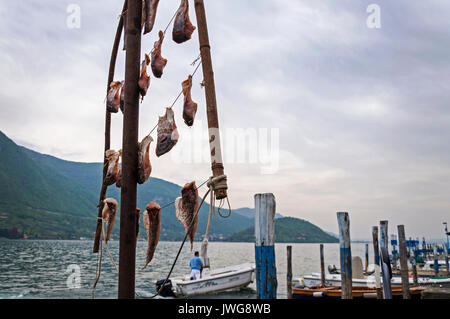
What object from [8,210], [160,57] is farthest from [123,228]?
[8,210]

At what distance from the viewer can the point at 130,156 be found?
2.83 meters

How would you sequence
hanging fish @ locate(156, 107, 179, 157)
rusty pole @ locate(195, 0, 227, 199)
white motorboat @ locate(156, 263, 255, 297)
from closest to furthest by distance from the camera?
rusty pole @ locate(195, 0, 227, 199) < hanging fish @ locate(156, 107, 179, 157) < white motorboat @ locate(156, 263, 255, 297)

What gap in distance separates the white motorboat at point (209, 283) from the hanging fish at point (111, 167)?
57.2 ft

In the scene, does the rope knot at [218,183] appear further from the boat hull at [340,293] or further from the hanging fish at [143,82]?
the boat hull at [340,293]

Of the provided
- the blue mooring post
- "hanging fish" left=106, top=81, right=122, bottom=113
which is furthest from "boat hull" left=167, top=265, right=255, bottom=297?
"hanging fish" left=106, top=81, right=122, bottom=113

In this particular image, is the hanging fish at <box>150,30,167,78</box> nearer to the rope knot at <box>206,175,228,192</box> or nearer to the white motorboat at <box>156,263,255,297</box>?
the rope knot at <box>206,175,228,192</box>

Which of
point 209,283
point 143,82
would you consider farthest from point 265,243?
point 209,283

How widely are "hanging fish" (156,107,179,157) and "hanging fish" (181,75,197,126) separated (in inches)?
5.6

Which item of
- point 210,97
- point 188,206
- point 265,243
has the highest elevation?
point 210,97

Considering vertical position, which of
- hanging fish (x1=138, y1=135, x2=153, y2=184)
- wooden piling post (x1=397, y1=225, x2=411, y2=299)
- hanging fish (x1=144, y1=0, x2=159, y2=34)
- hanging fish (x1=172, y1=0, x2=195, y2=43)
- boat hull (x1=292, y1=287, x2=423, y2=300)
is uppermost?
hanging fish (x1=144, y1=0, x2=159, y2=34)

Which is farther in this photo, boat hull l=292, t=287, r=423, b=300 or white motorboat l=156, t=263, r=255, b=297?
white motorboat l=156, t=263, r=255, b=297

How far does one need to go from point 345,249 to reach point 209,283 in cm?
1457

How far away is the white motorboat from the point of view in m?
22.2

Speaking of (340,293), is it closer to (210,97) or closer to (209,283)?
(209,283)
